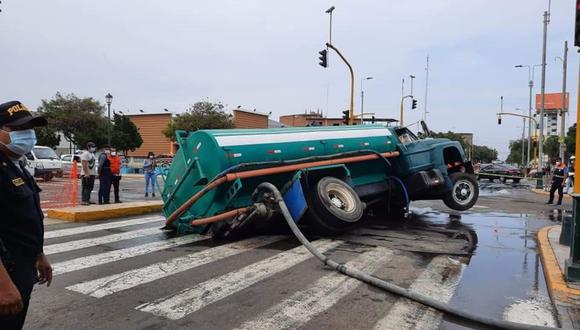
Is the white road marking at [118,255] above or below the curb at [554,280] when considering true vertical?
below

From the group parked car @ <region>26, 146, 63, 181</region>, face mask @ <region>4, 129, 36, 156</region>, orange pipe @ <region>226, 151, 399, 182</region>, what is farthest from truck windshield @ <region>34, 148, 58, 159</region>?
face mask @ <region>4, 129, 36, 156</region>

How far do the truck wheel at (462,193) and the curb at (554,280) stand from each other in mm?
3775

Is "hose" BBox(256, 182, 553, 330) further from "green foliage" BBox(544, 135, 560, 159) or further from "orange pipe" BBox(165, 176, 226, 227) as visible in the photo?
"green foliage" BBox(544, 135, 560, 159)

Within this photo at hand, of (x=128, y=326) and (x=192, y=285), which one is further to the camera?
(x=192, y=285)

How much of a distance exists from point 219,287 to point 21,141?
3.26 m

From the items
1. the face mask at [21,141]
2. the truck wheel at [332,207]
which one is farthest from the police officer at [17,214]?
the truck wheel at [332,207]

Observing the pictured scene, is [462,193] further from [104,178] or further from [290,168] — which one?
[104,178]

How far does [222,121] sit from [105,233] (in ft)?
152

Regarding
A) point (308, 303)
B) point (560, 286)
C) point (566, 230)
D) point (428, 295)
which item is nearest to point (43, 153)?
point (308, 303)

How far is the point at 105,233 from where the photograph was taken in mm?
9156

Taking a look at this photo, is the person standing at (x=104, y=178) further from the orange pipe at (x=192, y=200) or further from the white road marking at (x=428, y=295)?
the white road marking at (x=428, y=295)

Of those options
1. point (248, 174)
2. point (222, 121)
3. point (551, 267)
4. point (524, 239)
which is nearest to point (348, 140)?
point (248, 174)

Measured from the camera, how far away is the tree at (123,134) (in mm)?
52406

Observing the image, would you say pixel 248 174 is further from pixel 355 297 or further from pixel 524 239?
pixel 524 239
